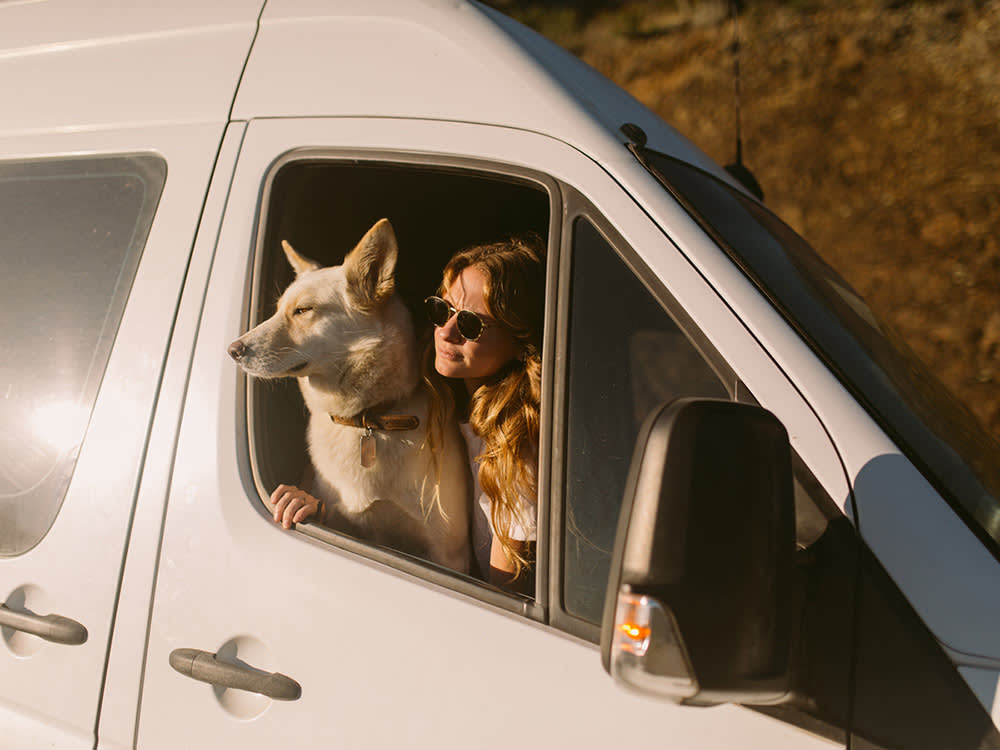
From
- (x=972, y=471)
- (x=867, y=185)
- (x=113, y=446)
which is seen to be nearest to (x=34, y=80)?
(x=113, y=446)

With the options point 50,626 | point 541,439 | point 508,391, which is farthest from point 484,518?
point 50,626

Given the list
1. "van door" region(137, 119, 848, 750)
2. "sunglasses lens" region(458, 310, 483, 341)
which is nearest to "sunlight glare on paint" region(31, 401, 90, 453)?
"van door" region(137, 119, 848, 750)

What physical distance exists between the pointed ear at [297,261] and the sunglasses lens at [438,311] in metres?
0.29

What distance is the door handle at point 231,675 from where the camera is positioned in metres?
1.46

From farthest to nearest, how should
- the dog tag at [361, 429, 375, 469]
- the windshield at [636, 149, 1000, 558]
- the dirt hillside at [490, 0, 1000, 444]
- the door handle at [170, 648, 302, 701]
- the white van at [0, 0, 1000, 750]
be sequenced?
the dirt hillside at [490, 0, 1000, 444]
the dog tag at [361, 429, 375, 469]
the door handle at [170, 648, 302, 701]
the windshield at [636, 149, 1000, 558]
the white van at [0, 0, 1000, 750]

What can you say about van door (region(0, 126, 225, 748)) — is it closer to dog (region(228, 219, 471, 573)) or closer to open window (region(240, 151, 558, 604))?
open window (region(240, 151, 558, 604))

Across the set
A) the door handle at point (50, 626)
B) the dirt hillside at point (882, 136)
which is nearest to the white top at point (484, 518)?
the door handle at point (50, 626)

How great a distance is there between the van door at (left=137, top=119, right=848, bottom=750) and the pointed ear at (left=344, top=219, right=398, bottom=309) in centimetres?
16

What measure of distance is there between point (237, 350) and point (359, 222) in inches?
20.5

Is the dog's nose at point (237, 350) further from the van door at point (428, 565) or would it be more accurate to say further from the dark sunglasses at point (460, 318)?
the dark sunglasses at point (460, 318)

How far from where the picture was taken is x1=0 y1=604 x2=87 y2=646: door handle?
1604 millimetres

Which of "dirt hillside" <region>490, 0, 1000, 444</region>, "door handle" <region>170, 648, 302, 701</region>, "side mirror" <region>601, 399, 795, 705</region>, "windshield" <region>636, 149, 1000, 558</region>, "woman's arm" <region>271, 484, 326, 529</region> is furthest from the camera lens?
"dirt hillside" <region>490, 0, 1000, 444</region>

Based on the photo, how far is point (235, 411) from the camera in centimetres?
164

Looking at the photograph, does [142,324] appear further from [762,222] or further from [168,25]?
[762,222]
